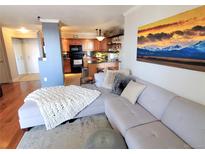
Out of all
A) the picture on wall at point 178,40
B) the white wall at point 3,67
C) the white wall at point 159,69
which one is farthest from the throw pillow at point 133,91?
the white wall at point 3,67

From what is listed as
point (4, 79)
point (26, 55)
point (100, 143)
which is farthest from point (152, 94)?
point (26, 55)

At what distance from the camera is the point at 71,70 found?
749 centimetres

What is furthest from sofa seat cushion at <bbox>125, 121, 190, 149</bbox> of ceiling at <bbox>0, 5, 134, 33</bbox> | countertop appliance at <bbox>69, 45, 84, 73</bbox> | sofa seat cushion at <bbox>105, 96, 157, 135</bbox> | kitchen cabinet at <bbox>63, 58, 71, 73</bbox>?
kitchen cabinet at <bbox>63, 58, 71, 73</bbox>

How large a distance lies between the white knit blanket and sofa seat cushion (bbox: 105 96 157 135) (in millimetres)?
451

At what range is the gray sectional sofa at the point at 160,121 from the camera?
1.31 metres

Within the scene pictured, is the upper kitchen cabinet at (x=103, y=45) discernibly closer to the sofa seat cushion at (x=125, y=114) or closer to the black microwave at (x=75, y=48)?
the black microwave at (x=75, y=48)

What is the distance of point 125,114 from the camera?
1.91 m

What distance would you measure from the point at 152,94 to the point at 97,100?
1019mm

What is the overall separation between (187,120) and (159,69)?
1.06m

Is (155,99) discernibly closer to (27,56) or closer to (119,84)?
(119,84)

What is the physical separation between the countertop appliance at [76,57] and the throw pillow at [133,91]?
17.6ft

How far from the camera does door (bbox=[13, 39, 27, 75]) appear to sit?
670cm

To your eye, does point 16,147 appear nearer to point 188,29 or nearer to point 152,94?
point 152,94

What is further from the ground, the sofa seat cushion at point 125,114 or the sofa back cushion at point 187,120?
the sofa back cushion at point 187,120
